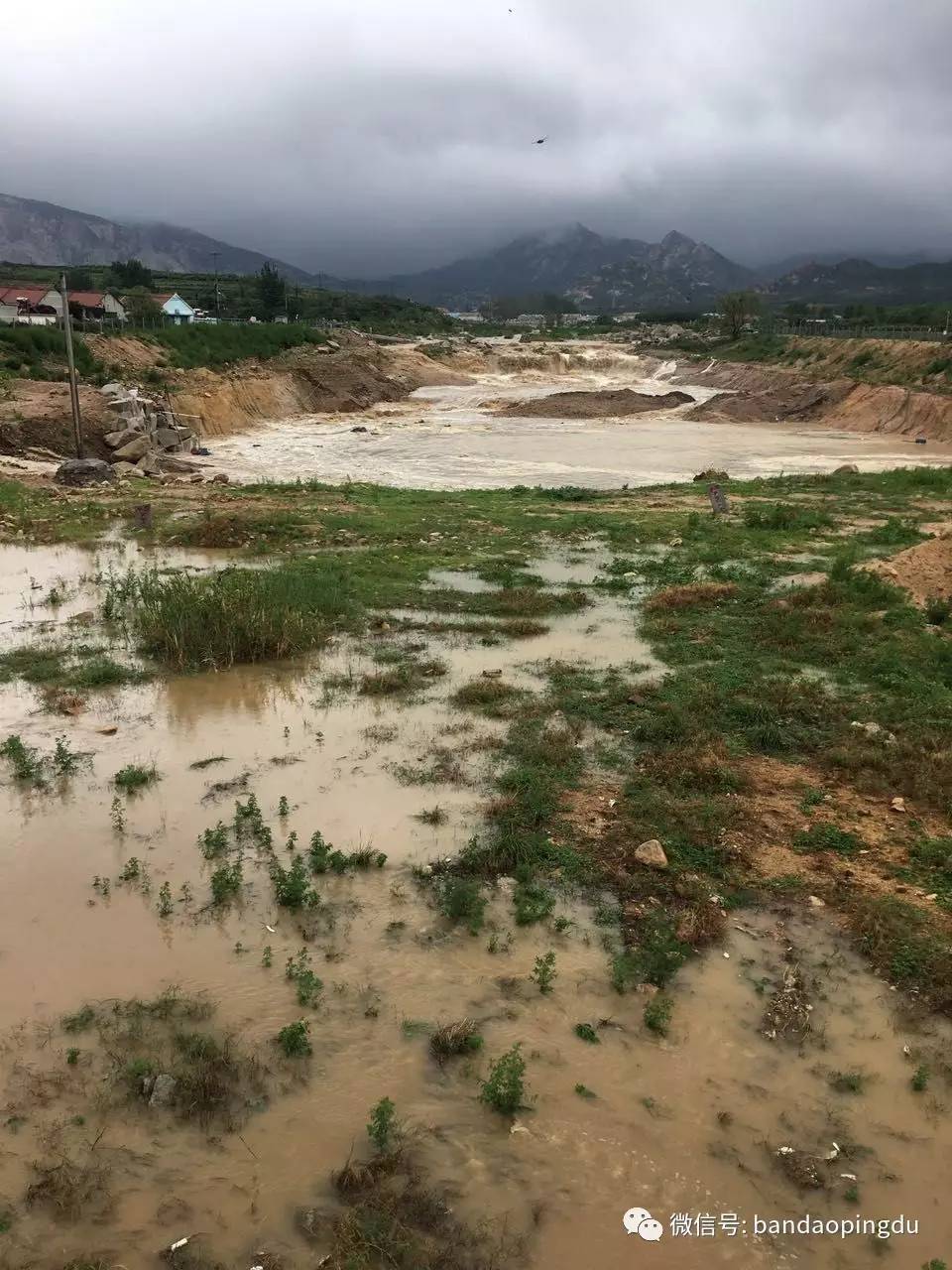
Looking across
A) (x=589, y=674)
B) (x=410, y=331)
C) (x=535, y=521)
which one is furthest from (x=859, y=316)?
(x=589, y=674)

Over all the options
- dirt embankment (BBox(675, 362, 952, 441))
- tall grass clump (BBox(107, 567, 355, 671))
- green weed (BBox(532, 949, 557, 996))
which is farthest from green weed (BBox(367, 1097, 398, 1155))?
dirt embankment (BBox(675, 362, 952, 441))

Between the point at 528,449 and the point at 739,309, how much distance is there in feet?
172

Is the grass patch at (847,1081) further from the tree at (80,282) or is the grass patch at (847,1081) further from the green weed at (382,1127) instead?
the tree at (80,282)

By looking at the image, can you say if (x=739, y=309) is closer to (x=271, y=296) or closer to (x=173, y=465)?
(x=271, y=296)

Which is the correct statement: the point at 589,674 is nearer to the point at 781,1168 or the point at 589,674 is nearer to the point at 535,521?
the point at 781,1168

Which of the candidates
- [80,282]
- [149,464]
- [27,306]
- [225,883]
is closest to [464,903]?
[225,883]

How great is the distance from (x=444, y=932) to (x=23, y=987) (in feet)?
8.07

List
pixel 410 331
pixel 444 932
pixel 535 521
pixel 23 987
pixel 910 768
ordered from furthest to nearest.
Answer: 1. pixel 410 331
2. pixel 535 521
3. pixel 910 768
4. pixel 444 932
5. pixel 23 987

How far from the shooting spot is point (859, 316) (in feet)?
242

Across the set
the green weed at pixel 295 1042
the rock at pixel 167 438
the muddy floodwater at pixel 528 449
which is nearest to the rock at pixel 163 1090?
the green weed at pixel 295 1042

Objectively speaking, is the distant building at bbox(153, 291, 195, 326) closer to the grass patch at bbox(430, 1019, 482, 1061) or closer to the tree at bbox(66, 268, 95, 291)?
the tree at bbox(66, 268, 95, 291)

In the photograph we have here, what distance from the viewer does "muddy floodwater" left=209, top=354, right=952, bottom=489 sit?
2957 centimetres

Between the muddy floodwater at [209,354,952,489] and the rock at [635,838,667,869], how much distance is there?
21337 mm

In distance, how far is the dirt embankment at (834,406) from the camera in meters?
40.1
